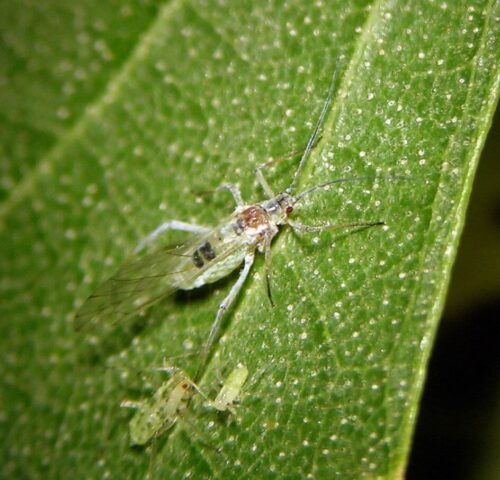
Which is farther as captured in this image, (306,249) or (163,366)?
(163,366)

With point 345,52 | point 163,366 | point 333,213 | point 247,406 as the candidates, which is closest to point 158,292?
point 163,366

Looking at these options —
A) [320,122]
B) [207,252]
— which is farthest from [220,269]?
[320,122]

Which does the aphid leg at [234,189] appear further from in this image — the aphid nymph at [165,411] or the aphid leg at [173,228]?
the aphid nymph at [165,411]

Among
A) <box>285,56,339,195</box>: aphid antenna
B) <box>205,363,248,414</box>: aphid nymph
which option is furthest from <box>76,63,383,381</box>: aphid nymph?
<box>205,363,248,414</box>: aphid nymph

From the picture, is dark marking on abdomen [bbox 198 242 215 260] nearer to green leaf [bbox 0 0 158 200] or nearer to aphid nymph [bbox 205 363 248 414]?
aphid nymph [bbox 205 363 248 414]

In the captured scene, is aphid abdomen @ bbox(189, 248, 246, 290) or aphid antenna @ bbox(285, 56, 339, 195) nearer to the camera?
aphid antenna @ bbox(285, 56, 339, 195)

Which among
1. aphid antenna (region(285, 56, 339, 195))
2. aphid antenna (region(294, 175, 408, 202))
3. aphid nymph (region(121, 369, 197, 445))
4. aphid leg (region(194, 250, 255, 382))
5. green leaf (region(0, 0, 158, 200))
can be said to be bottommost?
aphid nymph (region(121, 369, 197, 445))

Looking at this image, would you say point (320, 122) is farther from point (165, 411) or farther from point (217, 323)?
point (165, 411)

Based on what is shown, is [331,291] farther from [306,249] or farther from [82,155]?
[82,155]
